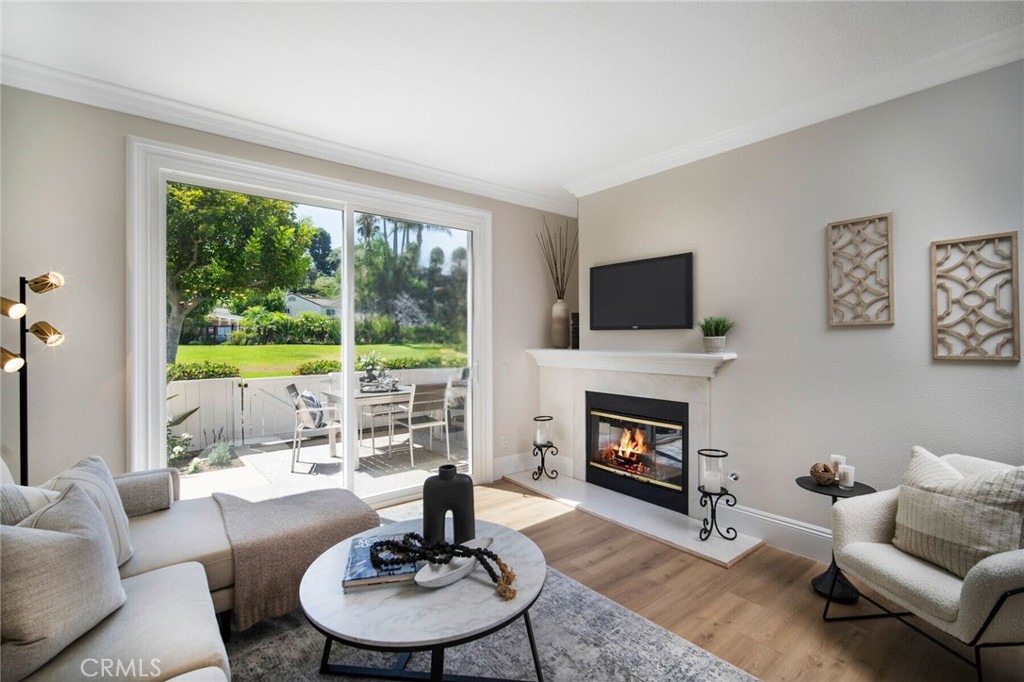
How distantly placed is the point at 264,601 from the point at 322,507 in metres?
0.47

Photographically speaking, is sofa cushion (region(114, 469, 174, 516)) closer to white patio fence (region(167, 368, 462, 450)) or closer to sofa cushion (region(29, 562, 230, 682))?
white patio fence (region(167, 368, 462, 450))

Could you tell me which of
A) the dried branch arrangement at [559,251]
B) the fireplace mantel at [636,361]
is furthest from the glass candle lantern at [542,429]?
the dried branch arrangement at [559,251]

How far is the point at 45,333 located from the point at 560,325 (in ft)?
11.4

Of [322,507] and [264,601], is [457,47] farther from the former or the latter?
[264,601]

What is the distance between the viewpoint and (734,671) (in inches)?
70.1

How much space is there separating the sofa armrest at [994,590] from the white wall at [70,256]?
3.83 meters

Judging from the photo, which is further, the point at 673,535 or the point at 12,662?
the point at 673,535

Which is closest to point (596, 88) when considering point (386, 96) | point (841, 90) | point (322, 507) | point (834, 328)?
point (386, 96)

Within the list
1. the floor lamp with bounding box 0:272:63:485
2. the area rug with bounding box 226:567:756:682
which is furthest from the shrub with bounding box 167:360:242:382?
the area rug with bounding box 226:567:756:682

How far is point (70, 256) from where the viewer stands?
241 cm

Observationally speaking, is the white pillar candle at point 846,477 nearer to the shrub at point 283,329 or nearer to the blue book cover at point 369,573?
the blue book cover at point 369,573

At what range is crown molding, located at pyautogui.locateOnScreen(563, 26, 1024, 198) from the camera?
2090mm

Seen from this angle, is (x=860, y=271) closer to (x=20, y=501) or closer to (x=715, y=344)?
(x=715, y=344)

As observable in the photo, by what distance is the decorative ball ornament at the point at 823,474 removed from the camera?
234 centimetres
